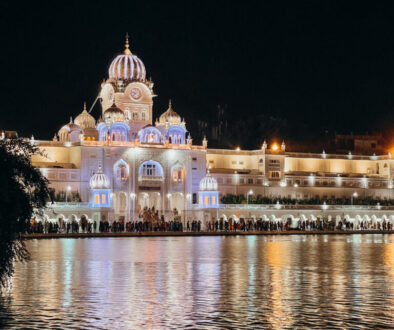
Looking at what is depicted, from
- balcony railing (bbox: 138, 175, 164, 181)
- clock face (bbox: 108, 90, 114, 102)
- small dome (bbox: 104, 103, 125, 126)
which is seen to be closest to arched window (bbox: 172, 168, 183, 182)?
balcony railing (bbox: 138, 175, 164, 181)

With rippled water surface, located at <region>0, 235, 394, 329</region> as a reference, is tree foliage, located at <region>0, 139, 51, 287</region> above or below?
above

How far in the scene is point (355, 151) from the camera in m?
118

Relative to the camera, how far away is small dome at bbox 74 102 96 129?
296 feet

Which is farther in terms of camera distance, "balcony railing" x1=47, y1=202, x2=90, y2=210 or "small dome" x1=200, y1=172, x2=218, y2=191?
"small dome" x1=200, y1=172, x2=218, y2=191

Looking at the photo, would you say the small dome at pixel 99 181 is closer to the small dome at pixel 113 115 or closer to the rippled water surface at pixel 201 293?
the small dome at pixel 113 115

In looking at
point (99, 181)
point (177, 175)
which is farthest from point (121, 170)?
point (177, 175)

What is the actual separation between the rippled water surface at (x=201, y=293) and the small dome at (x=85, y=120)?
56723 millimetres

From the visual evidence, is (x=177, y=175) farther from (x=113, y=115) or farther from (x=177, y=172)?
(x=113, y=115)

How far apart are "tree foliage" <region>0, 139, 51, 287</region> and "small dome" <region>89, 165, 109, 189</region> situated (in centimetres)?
5799

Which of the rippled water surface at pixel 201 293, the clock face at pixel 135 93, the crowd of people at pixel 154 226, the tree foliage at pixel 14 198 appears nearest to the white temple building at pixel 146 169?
the clock face at pixel 135 93

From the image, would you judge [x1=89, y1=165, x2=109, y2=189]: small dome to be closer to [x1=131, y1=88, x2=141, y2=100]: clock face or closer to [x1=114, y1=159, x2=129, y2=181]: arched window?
[x1=114, y1=159, x2=129, y2=181]: arched window

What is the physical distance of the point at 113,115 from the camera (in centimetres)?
8356

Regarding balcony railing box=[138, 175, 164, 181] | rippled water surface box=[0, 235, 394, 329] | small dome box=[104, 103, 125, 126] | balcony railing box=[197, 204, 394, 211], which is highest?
small dome box=[104, 103, 125, 126]

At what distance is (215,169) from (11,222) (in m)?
74.3
